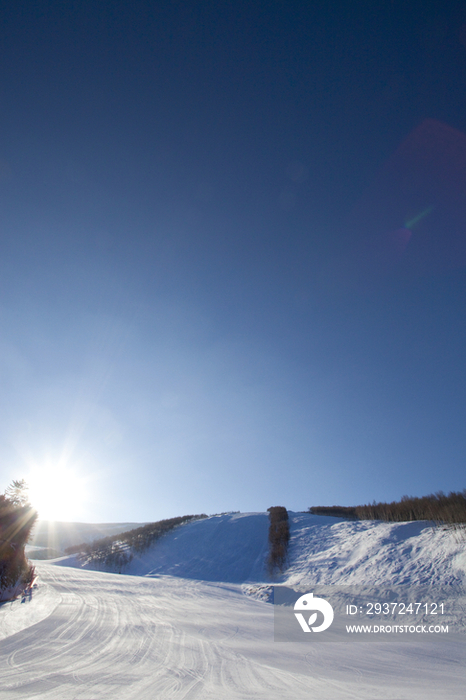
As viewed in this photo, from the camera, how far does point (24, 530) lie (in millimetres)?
7820

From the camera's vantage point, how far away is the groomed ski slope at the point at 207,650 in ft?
10.2

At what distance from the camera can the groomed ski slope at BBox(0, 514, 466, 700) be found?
3.10m

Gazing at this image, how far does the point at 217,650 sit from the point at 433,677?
274 cm

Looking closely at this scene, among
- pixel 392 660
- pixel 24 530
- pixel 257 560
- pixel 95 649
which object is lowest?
pixel 257 560

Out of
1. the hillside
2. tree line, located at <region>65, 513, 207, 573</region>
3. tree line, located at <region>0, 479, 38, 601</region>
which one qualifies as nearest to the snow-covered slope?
tree line, located at <region>65, 513, 207, 573</region>

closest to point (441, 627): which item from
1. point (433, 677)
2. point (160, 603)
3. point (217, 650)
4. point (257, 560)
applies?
point (433, 677)

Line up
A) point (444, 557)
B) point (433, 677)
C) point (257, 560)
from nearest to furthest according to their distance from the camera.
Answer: point (433, 677) < point (444, 557) < point (257, 560)

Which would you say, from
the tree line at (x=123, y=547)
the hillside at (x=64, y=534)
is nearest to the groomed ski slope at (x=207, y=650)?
the tree line at (x=123, y=547)

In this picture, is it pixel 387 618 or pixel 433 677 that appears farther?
pixel 387 618

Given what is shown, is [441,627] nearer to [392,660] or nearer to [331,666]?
[392,660]
